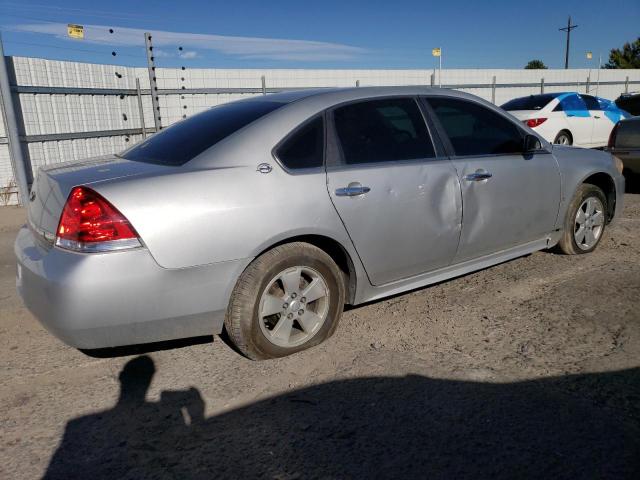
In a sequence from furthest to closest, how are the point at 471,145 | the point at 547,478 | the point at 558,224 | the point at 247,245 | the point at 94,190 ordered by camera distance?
the point at 558,224
the point at 471,145
the point at 247,245
the point at 94,190
the point at 547,478

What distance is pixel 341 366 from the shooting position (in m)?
2.98

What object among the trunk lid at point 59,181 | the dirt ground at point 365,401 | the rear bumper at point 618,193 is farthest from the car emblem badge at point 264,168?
the rear bumper at point 618,193

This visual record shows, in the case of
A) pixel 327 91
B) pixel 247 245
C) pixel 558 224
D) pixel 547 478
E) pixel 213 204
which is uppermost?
pixel 327 91

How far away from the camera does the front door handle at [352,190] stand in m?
3.11

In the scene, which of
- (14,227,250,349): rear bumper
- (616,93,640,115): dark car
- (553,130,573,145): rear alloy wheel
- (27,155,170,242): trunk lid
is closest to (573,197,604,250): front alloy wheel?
(14,227,250,349): rear bumper

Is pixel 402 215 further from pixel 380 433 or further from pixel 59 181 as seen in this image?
pixel 59 181

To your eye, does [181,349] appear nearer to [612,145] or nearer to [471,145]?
[471,145]

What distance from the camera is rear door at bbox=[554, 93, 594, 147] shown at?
1138 centimetres

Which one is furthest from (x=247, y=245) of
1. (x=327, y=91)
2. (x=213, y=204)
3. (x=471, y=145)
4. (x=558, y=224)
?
(x=558, y=224)

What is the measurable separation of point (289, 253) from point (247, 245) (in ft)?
0.92

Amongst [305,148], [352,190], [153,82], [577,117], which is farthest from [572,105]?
[305,148]

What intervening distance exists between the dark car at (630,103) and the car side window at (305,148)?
13421mm

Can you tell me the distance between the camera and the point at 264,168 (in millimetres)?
2896

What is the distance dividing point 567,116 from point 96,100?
945 centimetres
